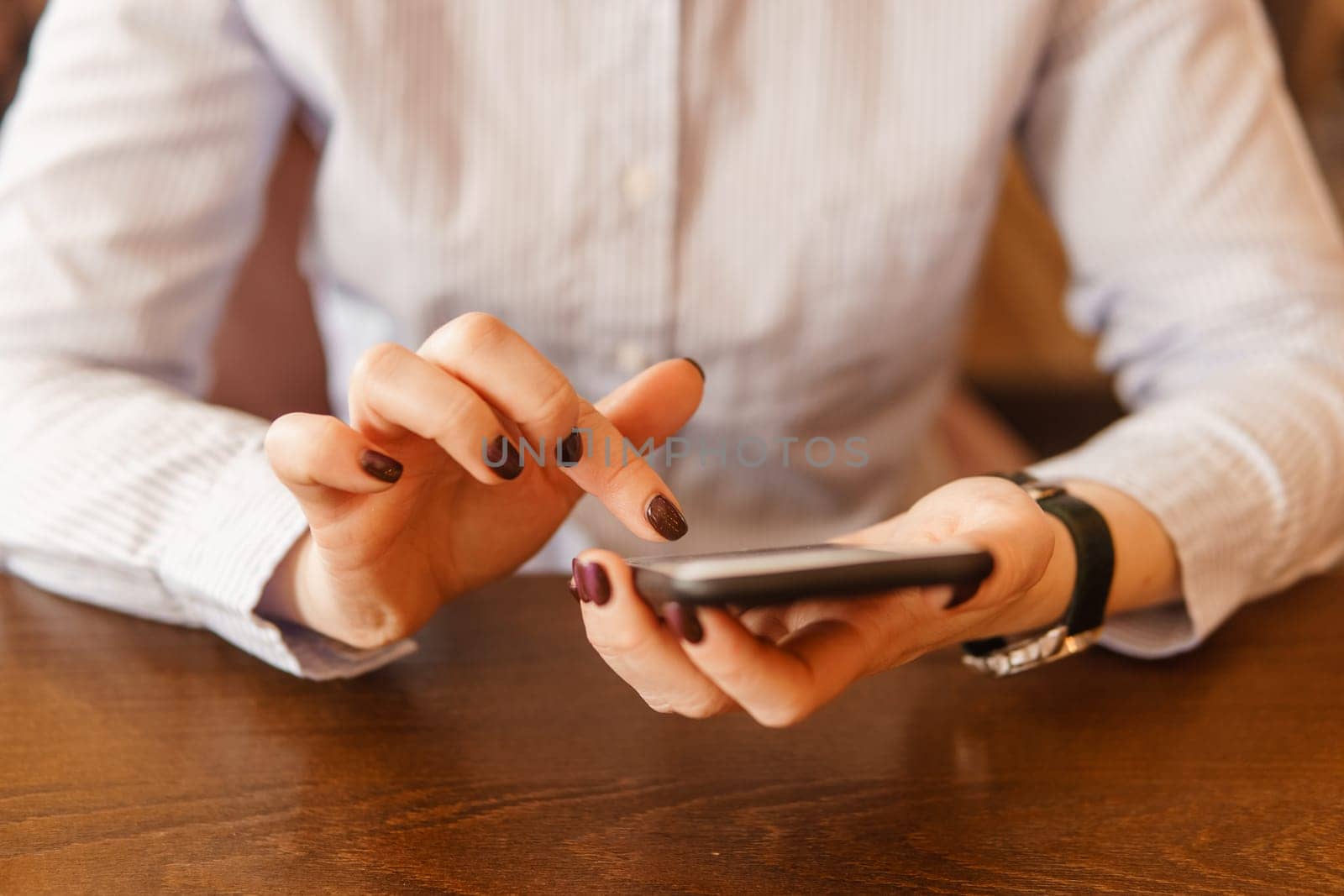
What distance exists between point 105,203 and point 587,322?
0.94ft

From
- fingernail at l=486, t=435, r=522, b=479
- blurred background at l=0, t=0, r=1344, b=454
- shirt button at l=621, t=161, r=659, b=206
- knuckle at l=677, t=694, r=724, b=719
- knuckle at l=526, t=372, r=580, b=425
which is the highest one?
knuckle at l=526, t=372, r=580, b=425

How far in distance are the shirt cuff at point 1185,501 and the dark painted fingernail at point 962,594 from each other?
196 millimetres

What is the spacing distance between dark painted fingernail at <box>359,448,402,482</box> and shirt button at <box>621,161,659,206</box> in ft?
1.08

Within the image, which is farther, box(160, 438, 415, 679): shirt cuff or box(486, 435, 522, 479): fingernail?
box(160, 438, 415, 679): shirt cuff

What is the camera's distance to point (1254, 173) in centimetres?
65

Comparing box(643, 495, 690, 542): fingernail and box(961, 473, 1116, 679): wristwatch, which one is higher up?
box(643, 495, 690, 542): fingernail

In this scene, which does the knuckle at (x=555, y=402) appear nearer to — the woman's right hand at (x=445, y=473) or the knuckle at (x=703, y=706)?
the woman's right hand at (x=445, y=473)

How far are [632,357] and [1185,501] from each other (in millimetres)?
328

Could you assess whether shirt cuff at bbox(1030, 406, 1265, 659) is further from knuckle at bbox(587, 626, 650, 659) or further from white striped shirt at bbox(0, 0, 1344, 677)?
knuckle at bbox(587, 626, 650, 659)

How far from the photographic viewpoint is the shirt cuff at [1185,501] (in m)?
0.49

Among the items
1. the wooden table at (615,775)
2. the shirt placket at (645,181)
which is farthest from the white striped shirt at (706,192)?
the wooden table at (615,775)

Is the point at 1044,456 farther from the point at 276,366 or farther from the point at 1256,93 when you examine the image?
the point at 276,366

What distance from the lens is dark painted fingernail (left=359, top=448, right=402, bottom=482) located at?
343 mm

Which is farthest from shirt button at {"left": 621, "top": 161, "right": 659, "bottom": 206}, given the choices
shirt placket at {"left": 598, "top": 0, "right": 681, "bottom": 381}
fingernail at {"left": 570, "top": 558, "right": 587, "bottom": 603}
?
fingernail at {"left": 570, "top": 558, "right": 587, "bottom": 603}
